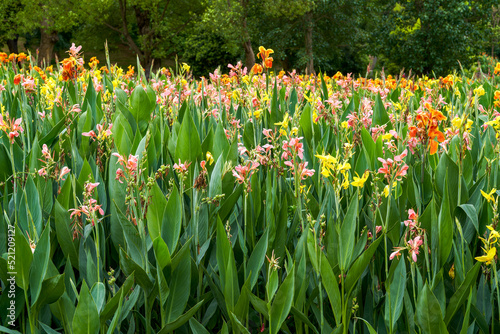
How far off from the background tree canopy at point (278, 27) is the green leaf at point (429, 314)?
17579 mm

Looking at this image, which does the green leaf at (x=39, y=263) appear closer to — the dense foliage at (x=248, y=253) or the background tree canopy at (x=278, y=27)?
the dense foliage at (x=248, y=253)

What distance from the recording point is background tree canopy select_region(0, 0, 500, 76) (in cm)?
2077

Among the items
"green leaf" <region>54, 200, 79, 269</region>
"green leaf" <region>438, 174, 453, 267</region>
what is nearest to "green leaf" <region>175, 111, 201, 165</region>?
"green leaf" <region>54, 200, 79, 269</region>

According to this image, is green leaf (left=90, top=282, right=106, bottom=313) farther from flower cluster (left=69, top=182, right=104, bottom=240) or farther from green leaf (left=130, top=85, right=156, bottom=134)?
green leaf (left=130, top=85, right=156, bottom=134)

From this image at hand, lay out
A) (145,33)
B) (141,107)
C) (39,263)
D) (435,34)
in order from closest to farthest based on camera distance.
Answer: (39,263)
(141,107)
(435,34)
(145,33)

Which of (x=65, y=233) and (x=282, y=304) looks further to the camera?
(x=65, y=233)

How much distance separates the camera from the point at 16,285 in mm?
1094

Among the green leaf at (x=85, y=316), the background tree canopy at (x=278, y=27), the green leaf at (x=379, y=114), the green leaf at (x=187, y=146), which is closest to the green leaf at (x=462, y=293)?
the green leaf at (x=85, y=316)

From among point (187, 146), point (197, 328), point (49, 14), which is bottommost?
point (197, 328)

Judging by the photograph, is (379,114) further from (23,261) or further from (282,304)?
(23,261)

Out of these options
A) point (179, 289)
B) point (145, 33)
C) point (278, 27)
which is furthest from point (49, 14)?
point (179, 289)

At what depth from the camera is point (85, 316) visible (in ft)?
3.11

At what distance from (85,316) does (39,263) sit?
195 mm

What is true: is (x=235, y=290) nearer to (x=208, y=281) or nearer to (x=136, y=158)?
(x=208, y=281)
